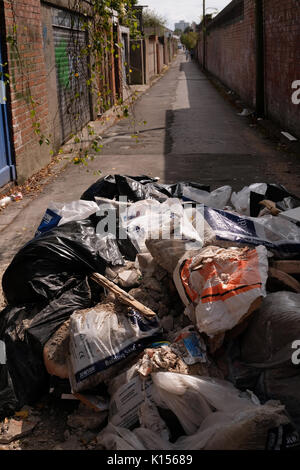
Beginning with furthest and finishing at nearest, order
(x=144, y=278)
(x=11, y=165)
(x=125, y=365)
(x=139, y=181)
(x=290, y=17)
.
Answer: (x=290, y=17), (x=11, y=165), (x=139, y=181), (x=144, y=278), (x=125, y=365)

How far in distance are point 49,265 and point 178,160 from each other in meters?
6.23

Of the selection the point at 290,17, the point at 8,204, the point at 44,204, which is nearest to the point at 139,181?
the point at 44,204

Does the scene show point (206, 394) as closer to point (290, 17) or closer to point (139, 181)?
point (139, 181)

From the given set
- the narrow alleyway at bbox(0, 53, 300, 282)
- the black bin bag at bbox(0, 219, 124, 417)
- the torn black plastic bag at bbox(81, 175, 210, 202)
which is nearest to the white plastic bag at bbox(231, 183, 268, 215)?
the torn black plastic bag at bbox(81, 175, 210, 202)

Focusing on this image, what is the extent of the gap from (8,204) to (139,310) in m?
4.47

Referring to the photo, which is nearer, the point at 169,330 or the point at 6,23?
the point at 169,330

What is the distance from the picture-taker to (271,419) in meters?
2.21

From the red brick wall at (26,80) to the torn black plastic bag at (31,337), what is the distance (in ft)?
14.5

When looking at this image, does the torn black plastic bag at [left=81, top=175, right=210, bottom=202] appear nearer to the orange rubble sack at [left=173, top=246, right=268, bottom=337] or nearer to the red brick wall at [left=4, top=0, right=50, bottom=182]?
the orange rubble sack at [left=173, top=246, right=268, bottom=337]

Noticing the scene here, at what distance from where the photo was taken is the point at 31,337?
122 inches

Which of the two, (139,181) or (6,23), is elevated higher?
(6,23)

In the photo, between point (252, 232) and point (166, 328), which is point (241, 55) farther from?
point (166, 328)

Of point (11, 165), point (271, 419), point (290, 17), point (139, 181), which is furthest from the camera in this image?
point (290, 17)
